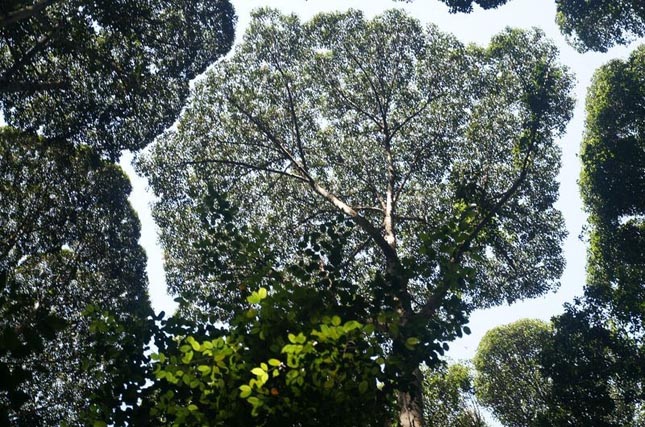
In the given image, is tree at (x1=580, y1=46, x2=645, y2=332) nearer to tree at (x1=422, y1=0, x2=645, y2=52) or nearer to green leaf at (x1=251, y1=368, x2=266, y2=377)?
tree at (x1=422, y1=0, x2=645, y2=52)

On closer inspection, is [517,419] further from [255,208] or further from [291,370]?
[291,370]

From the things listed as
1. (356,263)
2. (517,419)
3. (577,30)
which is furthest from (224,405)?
(517,419)

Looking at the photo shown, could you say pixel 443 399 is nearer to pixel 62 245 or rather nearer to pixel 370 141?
pixel 370 141

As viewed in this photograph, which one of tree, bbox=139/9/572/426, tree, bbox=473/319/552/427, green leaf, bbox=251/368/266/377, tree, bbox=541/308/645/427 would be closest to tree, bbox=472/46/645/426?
tree, bbox=541/308/645/427

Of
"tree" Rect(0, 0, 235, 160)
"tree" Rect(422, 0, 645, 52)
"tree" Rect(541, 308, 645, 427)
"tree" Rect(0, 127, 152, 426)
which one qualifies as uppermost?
"tree" Rect(422, 0, 645, 52)

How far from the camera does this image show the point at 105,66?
42.2 feet

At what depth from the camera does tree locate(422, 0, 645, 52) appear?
62.1 feet

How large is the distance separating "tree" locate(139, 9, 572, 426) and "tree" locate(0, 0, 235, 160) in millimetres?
2196

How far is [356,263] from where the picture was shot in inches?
674

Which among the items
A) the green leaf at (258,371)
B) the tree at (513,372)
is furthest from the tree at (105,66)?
the tree at (513,372)

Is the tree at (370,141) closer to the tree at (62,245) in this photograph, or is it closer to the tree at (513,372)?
the tree at (62,245)

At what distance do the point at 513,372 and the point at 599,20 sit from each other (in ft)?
58.9

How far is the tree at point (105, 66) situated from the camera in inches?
470

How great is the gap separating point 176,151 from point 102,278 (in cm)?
487
